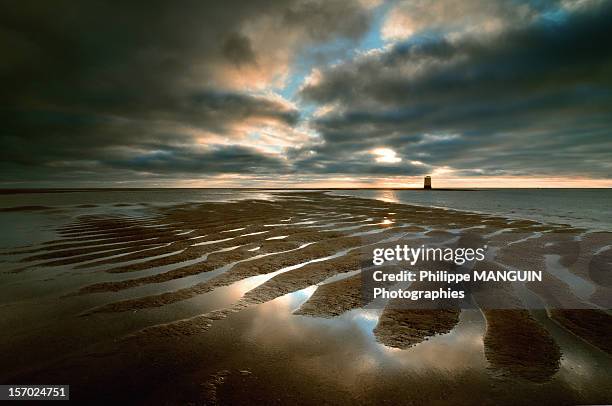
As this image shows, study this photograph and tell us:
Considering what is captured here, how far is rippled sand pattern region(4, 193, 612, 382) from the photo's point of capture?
4.01m

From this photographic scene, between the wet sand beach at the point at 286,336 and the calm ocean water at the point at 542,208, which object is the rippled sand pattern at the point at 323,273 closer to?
the wet sand beach at the point at 286,336

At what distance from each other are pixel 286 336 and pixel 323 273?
2963mm

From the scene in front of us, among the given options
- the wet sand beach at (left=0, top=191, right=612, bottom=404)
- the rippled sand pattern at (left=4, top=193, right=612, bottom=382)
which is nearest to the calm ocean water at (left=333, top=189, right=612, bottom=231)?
the rippled sand pattern at (left=4, top=193, right=612, bottom=382)

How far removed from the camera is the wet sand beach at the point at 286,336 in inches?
116

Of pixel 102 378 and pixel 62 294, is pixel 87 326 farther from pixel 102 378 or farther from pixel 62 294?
pixel 62 294

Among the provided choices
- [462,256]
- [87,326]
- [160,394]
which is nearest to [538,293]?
[462,256]

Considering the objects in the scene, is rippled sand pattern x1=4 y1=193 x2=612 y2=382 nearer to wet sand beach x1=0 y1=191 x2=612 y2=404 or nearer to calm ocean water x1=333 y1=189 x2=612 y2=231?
wet sand beach x1=0 y1=191 x2=612 y2=404

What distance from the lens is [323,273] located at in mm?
6859

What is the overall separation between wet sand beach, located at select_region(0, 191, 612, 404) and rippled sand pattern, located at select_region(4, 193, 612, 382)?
1.5 inches

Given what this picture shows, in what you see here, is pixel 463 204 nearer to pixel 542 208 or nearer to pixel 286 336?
pixel 542 208

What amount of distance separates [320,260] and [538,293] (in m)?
4.82

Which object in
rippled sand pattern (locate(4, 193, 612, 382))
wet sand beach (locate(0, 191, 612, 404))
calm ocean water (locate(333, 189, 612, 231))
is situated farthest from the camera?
calm ocean water (locate(333, 189, 612, 231))

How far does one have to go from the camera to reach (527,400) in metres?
2.78

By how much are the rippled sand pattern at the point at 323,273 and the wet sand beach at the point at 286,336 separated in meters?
0.04
